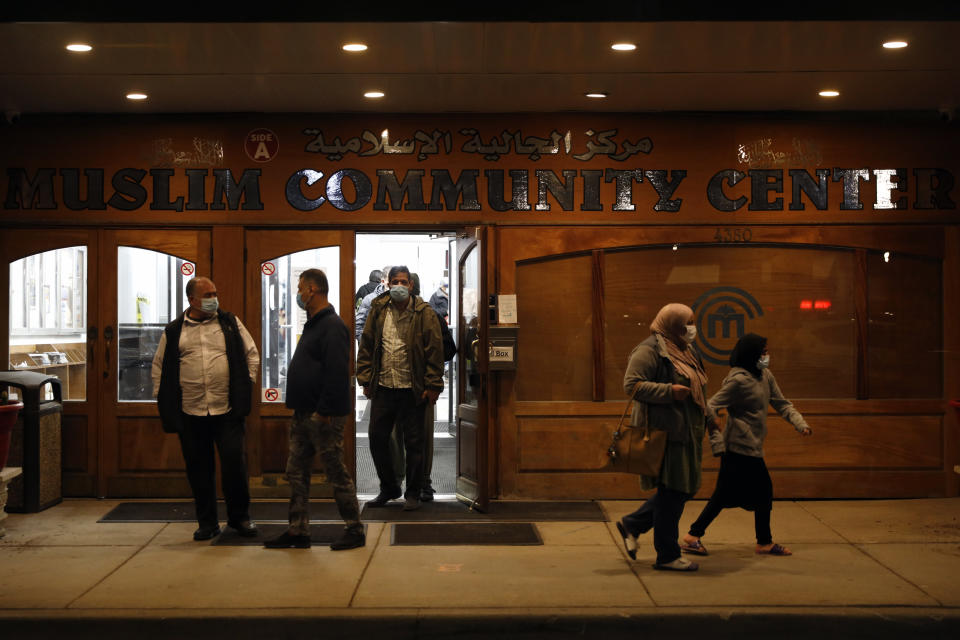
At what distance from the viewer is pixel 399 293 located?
8.20 meters

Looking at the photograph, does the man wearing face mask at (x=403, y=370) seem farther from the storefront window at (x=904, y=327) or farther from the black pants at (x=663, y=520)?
the storefront window at (x=904, y=327)

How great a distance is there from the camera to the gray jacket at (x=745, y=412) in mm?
6613

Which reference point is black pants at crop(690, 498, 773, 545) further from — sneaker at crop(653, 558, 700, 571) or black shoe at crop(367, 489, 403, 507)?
black shoe at crop(367, 489, 403, 507)

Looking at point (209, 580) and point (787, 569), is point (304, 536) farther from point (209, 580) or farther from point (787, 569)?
point (787, 569)

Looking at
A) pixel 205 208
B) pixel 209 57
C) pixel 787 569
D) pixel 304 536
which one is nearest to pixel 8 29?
pixel 209 57

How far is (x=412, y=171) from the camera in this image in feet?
28.4

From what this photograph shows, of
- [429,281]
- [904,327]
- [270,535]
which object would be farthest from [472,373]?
[429,281]

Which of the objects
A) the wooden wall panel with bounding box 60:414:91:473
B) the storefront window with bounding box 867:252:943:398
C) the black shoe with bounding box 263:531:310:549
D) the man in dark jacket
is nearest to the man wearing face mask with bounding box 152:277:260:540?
the black shoe with bounding box 263:531:310:549

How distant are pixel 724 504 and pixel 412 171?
3.83 meters

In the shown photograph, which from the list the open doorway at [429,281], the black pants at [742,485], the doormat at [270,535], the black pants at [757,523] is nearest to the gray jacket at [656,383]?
the black pants at [742,485]

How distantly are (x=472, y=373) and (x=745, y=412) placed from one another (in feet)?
8.36

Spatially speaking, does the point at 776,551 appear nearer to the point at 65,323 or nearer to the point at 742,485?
the point at 742,485

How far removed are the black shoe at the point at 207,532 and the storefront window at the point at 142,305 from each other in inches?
74.4

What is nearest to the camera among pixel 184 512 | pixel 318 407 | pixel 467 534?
pixel 318 407
